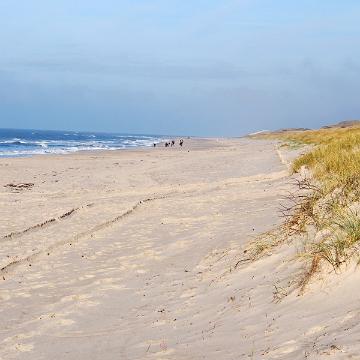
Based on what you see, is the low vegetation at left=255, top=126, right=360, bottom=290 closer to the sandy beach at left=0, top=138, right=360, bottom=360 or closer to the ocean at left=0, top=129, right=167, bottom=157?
the sandy beach at left=0, top=138, right=360, bottom=360

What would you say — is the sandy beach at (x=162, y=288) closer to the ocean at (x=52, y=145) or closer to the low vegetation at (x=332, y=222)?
the low vegetation at (x=332, y=222)

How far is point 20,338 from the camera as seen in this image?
5.04m

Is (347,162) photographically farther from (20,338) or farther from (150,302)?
(20,338)

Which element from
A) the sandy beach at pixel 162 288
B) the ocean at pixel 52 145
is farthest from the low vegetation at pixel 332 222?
the ocean at pixel 52 145

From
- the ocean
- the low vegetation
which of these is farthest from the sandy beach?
the ocean

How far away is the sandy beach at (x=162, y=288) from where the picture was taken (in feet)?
13.1

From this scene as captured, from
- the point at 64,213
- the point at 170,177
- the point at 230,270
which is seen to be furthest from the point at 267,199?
the point at 170,177

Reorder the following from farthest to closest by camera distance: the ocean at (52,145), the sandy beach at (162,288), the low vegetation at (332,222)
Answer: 1. the ocean at (52,145)
2. the low vegetation at (332,222)
3. the sandy beach at (162,288)

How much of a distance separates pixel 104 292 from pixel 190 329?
199cm

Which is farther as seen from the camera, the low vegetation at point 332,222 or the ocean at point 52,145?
the ocean at point 52,145

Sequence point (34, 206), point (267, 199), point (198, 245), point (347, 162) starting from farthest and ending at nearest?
point (34, 206), point (267, 199), point (347, 162), point (198, 245)

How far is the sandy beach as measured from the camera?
398 cm

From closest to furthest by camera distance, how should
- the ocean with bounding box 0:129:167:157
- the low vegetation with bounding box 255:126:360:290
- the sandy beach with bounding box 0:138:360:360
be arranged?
the sandy beach with bounding box 0:138:360:360, the low vegetation with bounding box 255:126:360:290, the ocean with bounding box 0:129:167:157

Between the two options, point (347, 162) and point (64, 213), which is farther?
point (64, 213)
